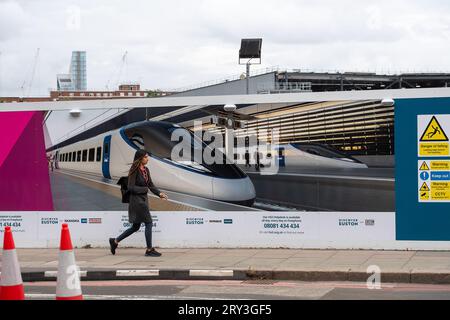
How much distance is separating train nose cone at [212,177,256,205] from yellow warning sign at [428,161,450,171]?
10.7 feet

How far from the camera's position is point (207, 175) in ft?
42.7

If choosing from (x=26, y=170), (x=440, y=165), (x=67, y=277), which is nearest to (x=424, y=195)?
(x=440, y=165)

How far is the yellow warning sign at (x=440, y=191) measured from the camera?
12.1 m

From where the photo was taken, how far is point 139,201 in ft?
40.8

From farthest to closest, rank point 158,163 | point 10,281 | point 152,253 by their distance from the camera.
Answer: point 158,163
point 152,253
point 10,281

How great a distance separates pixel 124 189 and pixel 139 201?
891mm

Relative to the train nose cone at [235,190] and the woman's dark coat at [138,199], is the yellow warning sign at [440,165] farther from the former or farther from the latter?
the woman's dark coat at [138,199]

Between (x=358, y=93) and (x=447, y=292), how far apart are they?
15.0 ft

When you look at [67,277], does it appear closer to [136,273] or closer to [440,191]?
[136,273]

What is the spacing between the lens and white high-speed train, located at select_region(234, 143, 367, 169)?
1246 cm

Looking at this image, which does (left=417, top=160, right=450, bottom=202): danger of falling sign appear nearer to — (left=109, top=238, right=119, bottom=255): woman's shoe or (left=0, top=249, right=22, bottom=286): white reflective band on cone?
(left=109, top=238, right=119, bottom=255): woman's shoe
